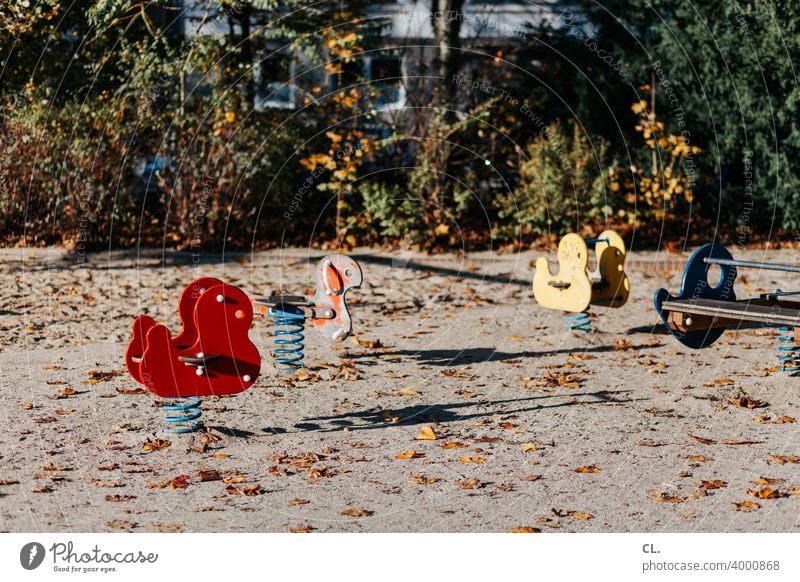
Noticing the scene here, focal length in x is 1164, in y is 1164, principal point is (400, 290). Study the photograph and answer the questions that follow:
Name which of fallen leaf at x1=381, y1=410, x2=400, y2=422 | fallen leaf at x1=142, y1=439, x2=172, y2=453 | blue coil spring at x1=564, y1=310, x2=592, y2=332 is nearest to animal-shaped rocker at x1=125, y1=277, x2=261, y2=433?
fallen leaf at x1=142, y1=439, x2=172, y2=453

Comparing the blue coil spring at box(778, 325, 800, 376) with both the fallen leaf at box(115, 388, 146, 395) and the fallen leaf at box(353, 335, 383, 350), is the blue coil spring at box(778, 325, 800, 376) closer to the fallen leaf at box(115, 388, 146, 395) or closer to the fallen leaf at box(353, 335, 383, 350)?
the fallen leaf at box(353, 335, 383, 350)

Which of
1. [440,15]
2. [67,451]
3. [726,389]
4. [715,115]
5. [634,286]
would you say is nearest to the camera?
[67,451]

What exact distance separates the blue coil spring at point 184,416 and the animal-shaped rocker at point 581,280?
4002 millimetres

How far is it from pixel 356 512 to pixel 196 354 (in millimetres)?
1755

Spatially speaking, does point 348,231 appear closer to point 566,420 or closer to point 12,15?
point 12,15

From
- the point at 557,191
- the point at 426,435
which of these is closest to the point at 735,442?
the point at 426,435

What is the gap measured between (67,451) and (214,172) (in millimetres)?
7999

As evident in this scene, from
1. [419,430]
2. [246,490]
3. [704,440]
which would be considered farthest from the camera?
[419,430]

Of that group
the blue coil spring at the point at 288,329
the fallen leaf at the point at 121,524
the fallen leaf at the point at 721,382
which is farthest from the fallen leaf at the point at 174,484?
the fallen leaf at the point at 721,382

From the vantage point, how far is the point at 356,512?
5.78 meters

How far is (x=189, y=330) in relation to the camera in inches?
284

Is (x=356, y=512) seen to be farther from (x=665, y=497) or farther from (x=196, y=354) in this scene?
(x=196, y=354)

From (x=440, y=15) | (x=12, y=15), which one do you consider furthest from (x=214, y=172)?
(x=440, y=15)

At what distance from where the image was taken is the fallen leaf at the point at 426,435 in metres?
7.09
